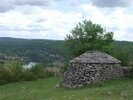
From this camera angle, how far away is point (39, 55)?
593 ft

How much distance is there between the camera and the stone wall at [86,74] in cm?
3900

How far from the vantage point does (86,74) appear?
3941 centimetres

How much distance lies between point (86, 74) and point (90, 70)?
1.92ft

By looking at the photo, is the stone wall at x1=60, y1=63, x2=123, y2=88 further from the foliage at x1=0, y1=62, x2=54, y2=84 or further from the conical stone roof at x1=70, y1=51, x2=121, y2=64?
the foliage at x1=0, y1=62, x2=54, y2=84

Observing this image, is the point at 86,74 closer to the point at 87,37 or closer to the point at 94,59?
the point at 94,59

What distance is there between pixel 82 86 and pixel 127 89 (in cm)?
851

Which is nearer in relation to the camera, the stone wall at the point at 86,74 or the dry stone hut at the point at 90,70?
the stone wall at the point at 86,74

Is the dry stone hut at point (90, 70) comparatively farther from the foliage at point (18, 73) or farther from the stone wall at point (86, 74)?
the foliage at point (18, 73)

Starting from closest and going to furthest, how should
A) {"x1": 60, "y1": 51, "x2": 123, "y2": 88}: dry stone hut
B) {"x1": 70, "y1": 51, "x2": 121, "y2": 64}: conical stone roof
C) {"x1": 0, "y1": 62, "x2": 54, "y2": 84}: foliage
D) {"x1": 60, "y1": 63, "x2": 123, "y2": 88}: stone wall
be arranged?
{"x1": 60, "y1": 63, "x2": 123, "y2": 88}: stone wall
{"x1": 60, "y1": 51, "x2": 123, "y2": 88}: dry stone hut
{"x1": 70, "y1": 51, "x2": 121, "y2": 64}: conical stone roof
{"x1": 0, "y1": 62, "x2": 54, "y2": 84}: foliage

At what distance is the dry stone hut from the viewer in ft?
128

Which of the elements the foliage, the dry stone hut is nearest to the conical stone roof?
the dry stone hut

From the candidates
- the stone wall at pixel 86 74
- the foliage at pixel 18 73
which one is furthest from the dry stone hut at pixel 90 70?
the foliage at pixel 18 73

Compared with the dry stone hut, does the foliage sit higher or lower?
lower

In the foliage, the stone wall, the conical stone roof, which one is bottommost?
the foliage
